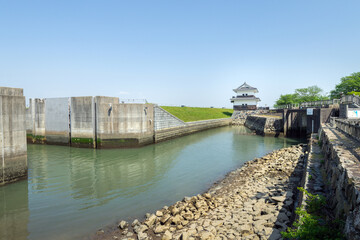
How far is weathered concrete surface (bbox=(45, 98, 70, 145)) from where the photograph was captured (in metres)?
24.1

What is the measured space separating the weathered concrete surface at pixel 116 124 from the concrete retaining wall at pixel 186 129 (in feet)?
12.8

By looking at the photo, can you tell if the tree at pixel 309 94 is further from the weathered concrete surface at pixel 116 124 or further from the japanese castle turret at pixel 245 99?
the weathered concrete surface at pixel 116 124

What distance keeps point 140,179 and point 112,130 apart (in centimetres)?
1082

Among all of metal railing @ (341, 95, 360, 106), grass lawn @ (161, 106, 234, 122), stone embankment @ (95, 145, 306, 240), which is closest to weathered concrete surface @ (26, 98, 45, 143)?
grass lawn @ (161, 106, 234, 122)

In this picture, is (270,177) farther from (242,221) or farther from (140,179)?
(140,179)

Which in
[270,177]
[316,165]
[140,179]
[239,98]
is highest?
[239,98]

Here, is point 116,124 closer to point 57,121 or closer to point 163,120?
point 163,120

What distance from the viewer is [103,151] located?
836 inches

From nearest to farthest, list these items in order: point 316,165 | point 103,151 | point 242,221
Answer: point 242,221 → point 316,165 → point 103,151

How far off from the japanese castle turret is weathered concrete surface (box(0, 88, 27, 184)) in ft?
200

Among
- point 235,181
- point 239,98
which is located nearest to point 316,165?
point 235,181

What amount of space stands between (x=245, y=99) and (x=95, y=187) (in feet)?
201

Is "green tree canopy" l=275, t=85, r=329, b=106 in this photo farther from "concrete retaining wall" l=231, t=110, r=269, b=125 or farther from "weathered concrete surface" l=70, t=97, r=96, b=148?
"weathered concrete surface" l=70, t=97, r=96, b=148

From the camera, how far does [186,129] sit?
34406 millimetres
